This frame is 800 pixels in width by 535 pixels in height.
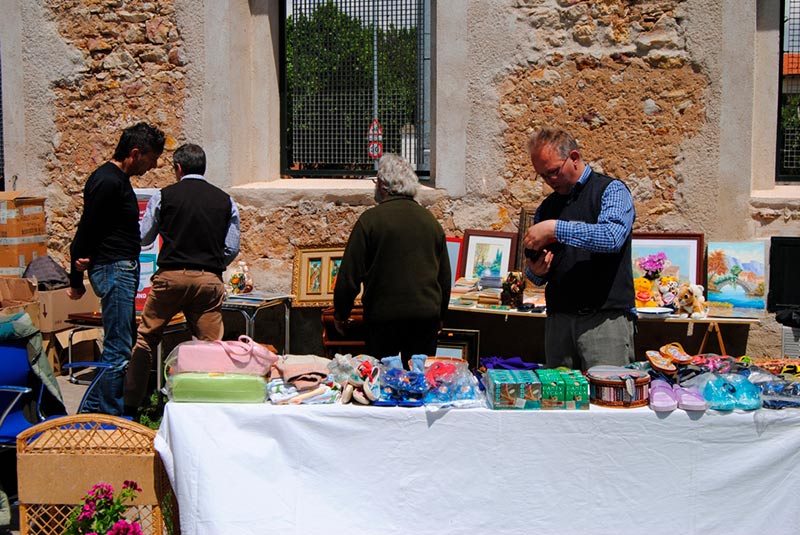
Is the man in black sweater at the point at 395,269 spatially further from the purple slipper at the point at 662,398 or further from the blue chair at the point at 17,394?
the blue chair at the point at 17,394

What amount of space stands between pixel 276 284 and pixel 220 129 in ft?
4.27

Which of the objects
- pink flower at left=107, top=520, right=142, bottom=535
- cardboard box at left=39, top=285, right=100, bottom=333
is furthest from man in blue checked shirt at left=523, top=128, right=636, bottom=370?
cardboard box at left=39, top=285, right=100, bottom=333

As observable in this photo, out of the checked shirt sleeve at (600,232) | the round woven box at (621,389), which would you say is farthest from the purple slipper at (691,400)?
→ the checked shirt sleeve at (600,232)

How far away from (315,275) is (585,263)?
117 inches

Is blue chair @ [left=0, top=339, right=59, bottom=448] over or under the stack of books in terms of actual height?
under

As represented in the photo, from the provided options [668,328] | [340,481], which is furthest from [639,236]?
[340,481]

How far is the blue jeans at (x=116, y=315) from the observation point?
15.3ft

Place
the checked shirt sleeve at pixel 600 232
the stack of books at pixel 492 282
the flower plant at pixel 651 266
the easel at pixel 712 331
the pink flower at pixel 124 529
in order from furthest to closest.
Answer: the stack of books at pixel 492 282 < the flower plant at pixel 651 266 < the easel at pixel 712 331 < the checked shirt sleeve at pixel 600 232 < the pink flower at pixel 124 529

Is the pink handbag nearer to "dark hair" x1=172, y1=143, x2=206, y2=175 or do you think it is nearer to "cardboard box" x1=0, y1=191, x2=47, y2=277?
"dark hair" x1=172, y1=143, x2=206, y2=175

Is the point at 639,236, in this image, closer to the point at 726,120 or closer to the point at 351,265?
the point at 726,120

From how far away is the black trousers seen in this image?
405cm

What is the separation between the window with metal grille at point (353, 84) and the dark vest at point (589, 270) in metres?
3.15

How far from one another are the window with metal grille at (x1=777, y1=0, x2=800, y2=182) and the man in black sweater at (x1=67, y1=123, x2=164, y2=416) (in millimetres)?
4551

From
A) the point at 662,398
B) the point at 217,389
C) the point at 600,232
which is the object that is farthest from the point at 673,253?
the point at 217,389
